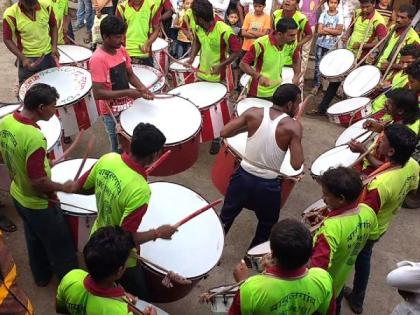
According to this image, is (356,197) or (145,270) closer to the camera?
(356,197)

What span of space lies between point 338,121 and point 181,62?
2.06 m

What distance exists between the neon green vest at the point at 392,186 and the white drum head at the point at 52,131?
8.80 feet

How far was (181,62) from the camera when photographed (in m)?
5.86

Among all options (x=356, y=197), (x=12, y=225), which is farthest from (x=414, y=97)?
(x=12, y=225)

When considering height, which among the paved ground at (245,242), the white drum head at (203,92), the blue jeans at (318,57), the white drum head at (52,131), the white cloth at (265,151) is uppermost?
the white cloth at (265,151)

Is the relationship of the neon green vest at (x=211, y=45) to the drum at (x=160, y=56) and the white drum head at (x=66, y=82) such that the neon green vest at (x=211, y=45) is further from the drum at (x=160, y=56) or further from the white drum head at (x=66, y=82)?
the white drum head at (x=66, y=82)

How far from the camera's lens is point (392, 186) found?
10.7ft

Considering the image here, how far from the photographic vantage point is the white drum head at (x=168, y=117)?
451cm

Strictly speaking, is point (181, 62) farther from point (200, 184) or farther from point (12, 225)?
point (12, 225)

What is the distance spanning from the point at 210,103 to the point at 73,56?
2231 mm

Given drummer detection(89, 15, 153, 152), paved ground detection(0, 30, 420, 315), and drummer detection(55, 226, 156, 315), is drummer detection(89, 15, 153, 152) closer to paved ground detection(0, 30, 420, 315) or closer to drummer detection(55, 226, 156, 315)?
paved ground detection(0, 30, 420, 315)

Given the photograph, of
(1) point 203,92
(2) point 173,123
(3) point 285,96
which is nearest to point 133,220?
(3) point 285,96

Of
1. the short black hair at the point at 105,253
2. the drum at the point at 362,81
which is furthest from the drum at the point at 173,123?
the drum at the point at 362,81

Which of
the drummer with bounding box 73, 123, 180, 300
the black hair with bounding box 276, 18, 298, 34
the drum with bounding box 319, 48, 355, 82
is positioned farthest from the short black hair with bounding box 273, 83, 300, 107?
the drum with bounding box 319, 48, 355, 82
